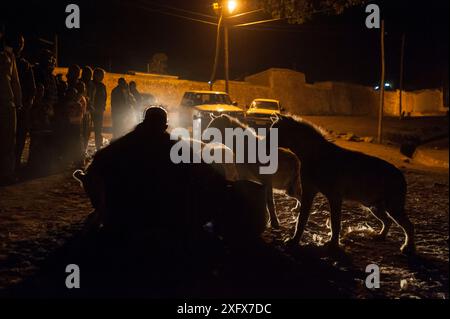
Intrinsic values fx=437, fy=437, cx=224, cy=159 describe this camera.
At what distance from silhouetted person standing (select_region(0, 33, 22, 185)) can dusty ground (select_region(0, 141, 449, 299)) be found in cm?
56

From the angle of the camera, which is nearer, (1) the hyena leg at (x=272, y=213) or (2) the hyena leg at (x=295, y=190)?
(1) the hyena leg at (x=272, y=213)

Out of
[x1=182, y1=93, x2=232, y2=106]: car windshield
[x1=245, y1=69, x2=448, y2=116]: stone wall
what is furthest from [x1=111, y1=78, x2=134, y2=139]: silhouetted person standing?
[x1=245, y1=69, x2=448, y2=116]: stone wall

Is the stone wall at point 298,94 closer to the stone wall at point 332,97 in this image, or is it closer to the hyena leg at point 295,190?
the stone wall at point 332,97

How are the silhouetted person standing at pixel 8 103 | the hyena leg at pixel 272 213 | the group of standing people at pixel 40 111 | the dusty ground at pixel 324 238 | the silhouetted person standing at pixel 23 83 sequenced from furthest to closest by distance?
1. the silhouetted person standing at pixel 23 83
2. the group of standing people at pixel 40 111
3. the silhouetted person standing at pixel 8 103
4. the hyena leg at pixel 272 213
5. the dusty ground at pixel 324 238

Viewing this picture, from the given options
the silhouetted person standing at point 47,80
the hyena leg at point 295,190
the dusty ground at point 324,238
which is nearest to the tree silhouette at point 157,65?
the silhouetted person standing at point 47,80

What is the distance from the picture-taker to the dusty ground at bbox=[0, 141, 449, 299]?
427 centimetres

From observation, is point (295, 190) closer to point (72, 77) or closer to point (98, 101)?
point (72, 77)

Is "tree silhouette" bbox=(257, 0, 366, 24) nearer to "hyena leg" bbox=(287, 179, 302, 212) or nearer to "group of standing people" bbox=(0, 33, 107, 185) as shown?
"group of standing people" bbox=(0, 33, 107, 185)

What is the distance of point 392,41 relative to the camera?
52.1 metres

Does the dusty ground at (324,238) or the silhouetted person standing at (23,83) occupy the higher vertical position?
the silhouetted person standing at (23,83)

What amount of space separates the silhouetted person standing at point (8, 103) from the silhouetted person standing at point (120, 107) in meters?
4.37

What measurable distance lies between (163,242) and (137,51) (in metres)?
48.5

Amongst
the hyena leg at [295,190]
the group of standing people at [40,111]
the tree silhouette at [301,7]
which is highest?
the tree silhouette at [301,7]

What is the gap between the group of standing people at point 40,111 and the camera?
766 centimetres
